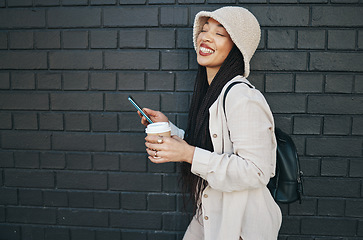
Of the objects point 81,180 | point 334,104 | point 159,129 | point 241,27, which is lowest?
point 81,180

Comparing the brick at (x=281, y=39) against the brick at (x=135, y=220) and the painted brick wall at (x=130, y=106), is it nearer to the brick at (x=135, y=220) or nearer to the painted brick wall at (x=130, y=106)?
the painted brick wall at (x=130, y=106)

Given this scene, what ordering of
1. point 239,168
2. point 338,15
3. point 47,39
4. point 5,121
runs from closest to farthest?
point 239,168
point 338,15
point 47,39
point 5,121

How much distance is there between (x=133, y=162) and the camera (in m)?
2.67

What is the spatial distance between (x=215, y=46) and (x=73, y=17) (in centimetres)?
152

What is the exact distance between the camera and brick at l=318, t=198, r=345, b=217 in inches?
101

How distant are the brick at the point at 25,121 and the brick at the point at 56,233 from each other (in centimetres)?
99

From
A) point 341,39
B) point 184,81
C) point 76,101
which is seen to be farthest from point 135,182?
point 341,39

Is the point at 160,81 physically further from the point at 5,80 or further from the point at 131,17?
the point at 5,80

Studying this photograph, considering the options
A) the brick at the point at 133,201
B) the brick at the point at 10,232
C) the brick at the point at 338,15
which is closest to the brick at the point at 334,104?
the brick at the point at 338,15

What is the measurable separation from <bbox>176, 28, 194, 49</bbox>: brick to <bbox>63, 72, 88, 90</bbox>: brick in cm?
88

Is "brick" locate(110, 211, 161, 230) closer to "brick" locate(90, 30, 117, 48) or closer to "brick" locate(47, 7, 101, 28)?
"brick" locate(90, 30, 117, 48)

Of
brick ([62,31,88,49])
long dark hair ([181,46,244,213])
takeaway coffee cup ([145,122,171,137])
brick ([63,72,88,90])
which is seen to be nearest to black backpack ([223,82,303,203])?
long dark hair ([181,46,244,213])

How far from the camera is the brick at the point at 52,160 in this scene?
271 centimetres

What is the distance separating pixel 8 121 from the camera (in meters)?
2.72
